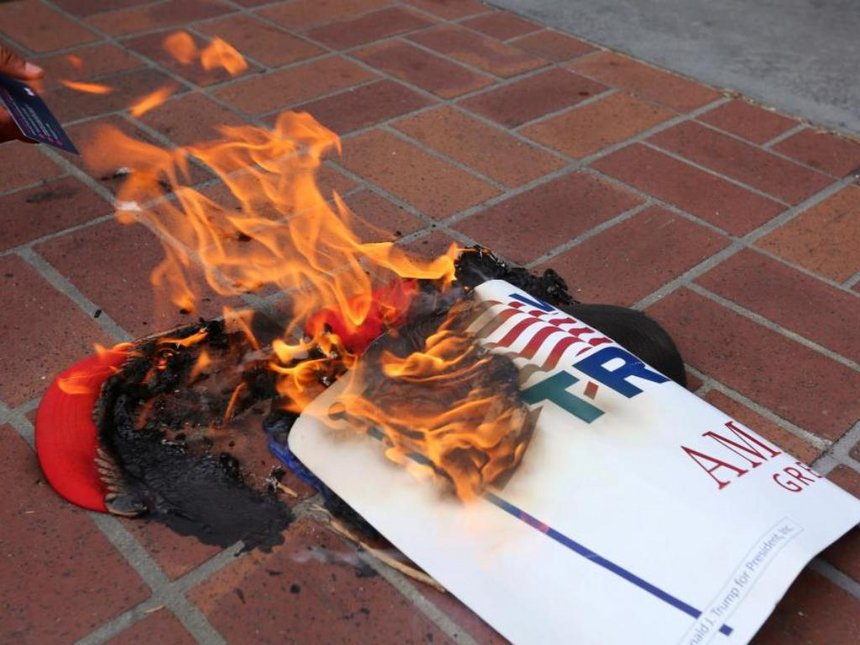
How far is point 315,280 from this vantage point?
7.23 ft

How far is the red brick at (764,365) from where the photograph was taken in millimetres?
1952

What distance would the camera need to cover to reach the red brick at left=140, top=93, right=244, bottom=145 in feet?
9.29

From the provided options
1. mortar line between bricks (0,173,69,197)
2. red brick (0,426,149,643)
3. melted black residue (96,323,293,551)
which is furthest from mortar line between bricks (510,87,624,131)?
red brick (0,426,149,643)

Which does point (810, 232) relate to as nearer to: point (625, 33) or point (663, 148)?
point (663, 148)

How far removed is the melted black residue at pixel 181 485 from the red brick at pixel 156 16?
7.28 ft

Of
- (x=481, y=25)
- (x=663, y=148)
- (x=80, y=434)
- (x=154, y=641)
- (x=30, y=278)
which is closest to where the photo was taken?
(x=154, y=641)

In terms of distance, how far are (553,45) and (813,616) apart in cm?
271

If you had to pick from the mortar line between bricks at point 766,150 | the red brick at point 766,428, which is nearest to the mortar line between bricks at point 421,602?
the red brick at point 766,428

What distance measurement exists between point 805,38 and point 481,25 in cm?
148

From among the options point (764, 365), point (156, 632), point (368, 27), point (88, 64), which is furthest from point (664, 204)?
point (88, 64)

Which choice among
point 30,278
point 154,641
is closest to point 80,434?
point 154,641

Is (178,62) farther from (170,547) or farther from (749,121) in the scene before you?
(170,547)

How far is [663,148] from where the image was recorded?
2.95 metres

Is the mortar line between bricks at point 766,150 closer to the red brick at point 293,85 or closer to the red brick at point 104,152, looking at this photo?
the red brick at point 293,85
